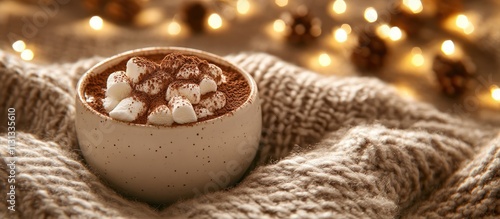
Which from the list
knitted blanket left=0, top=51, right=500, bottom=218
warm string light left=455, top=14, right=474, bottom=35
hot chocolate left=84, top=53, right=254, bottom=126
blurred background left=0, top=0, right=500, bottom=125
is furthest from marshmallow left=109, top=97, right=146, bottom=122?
warm string light left=455, top=14, right=474, bottom=35

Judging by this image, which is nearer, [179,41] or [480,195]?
[480,195]

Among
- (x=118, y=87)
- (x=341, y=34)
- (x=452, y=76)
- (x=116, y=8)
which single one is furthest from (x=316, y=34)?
(x=118, y=87)

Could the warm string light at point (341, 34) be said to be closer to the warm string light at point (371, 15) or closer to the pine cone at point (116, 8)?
the warm string light at point (371, 15)

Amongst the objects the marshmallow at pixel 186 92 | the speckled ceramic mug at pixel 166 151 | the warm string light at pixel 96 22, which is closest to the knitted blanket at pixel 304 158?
the speckled ceramic mug at pixel 166 151

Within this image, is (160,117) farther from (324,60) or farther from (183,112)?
(324,60)

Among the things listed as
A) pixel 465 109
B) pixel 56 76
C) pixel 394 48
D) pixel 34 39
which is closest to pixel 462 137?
pixel 465 109

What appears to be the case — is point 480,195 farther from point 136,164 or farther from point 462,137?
point 136,164
